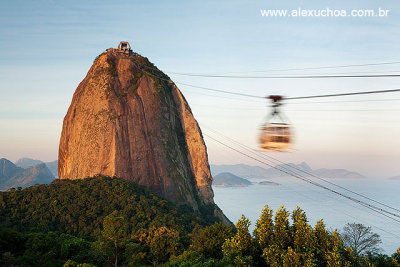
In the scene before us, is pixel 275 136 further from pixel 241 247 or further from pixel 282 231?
pixel 241 247

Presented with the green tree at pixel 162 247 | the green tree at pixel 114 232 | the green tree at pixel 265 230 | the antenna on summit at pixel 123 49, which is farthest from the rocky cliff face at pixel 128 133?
the green tree at pixel 265 230

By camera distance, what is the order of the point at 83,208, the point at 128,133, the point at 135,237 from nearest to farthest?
the point at 135,237 → the point at 83,208 → the point at 128,133

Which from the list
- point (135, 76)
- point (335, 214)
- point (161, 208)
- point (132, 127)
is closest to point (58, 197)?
point (161, 208)

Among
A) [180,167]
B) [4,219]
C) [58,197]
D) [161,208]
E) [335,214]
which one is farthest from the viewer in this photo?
[335,214]

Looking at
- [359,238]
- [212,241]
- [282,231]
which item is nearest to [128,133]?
[212,241]

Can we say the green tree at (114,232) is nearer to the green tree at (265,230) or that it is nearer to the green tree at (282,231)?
the green tree at (265,230)

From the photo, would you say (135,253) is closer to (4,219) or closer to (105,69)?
(4,219)

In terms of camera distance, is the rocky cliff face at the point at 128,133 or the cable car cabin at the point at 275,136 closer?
the cable car cabin at the point at 275,136
